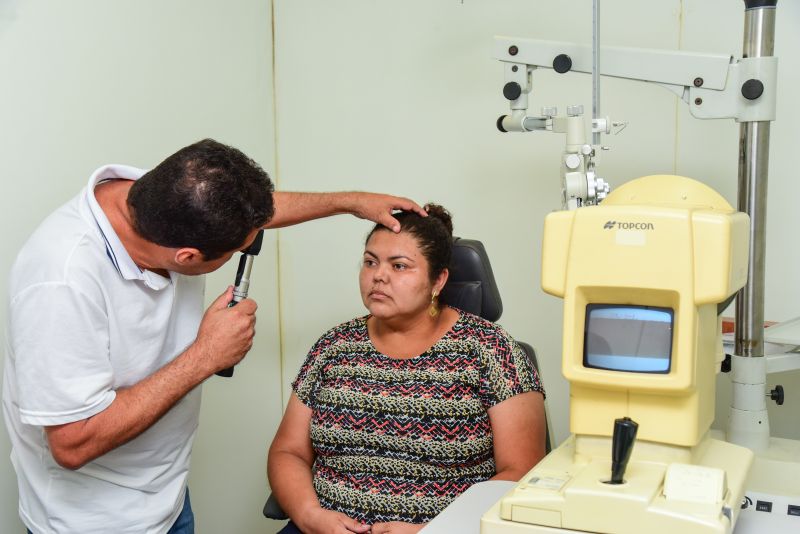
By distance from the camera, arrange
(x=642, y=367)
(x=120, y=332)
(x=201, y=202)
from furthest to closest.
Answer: (x=120, y=332) < (x=201, y=202) < (x=642, y=367)

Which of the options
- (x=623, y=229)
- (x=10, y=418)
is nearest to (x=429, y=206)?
(x=623, y=229)

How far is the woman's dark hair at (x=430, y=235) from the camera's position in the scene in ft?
6.65

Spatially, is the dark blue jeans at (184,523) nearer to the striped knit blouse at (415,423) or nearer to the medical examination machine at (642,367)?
the striped knit blouse at (415,423)

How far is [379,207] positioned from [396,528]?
72 cm

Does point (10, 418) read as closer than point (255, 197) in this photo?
No

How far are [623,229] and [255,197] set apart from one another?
0.61 m

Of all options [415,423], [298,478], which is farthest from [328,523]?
[415,423]

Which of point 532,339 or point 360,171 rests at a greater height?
point 360,171

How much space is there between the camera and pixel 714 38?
7.97 ft

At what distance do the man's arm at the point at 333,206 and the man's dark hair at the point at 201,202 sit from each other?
498 mm

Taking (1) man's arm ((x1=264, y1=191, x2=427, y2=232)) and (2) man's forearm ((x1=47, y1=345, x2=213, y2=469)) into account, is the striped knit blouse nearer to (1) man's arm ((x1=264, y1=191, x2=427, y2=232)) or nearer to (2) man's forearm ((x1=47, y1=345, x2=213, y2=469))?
(1) man's arm ((x1=264, y1=191, x2=427, y2=232))

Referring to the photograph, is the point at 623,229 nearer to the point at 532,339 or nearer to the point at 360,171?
the point at 532,339

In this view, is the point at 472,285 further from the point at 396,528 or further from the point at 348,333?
the point at 396,528

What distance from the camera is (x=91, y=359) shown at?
1456 mm
